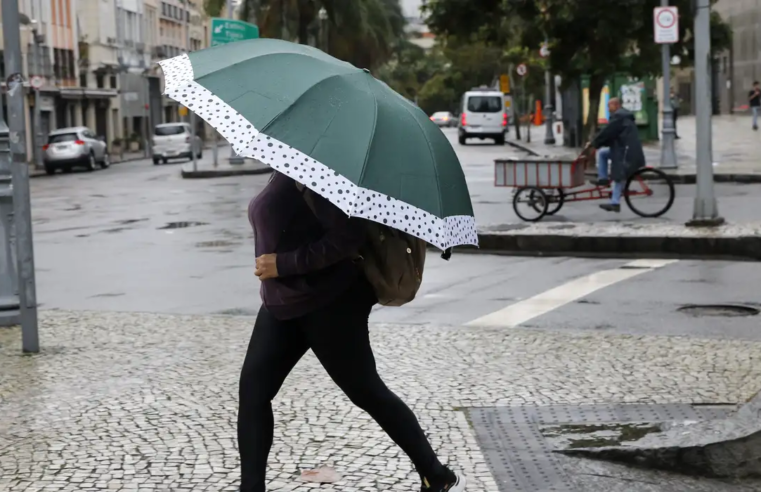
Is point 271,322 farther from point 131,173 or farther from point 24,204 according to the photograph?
point 131,173

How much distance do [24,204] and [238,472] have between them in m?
3.61

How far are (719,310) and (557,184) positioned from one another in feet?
23.2

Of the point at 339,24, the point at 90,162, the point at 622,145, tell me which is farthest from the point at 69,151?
the point at 622,145

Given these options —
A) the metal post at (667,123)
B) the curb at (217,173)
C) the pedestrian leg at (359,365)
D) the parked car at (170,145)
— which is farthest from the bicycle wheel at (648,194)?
the parked car at (170,145)

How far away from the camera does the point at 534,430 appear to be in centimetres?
600

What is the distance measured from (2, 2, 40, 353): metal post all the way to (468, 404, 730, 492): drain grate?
10.6ft

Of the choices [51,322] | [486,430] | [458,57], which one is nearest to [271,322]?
[486,430]

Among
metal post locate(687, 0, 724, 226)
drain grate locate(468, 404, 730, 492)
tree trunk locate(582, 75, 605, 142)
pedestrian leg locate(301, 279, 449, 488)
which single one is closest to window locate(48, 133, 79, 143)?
tree trunk locate(582, 75, 605, 142)

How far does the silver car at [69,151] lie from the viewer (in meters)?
43.6

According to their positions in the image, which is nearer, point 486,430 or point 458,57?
point 486,430

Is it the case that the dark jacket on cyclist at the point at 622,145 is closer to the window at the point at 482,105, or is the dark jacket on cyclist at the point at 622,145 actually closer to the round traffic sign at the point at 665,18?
the round traffic sign at the point at 665,18

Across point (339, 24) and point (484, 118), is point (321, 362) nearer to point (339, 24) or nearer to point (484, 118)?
point (339, 24)

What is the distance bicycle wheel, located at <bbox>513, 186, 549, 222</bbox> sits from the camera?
1708 centimetres

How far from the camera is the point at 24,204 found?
8.23m
